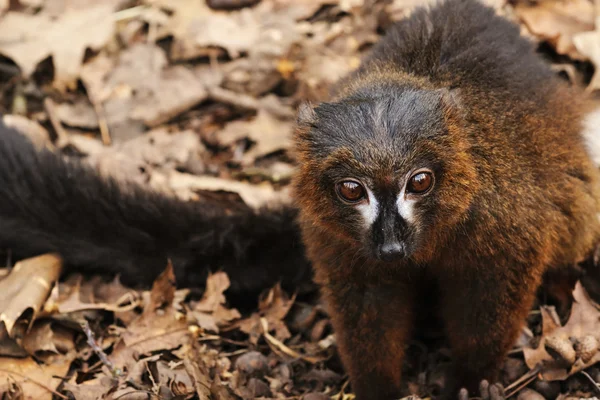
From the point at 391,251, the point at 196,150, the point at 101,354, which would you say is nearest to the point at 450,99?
the point at 391,251

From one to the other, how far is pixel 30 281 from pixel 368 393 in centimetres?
266

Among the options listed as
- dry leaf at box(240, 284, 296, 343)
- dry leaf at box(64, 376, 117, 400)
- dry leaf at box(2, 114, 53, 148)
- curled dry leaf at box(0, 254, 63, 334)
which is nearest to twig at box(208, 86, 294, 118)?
dry leaf at box(2, 114, 53, 148)

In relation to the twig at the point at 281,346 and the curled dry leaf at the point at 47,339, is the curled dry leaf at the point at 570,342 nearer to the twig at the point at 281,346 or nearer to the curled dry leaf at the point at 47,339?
the twig at the point at 281,346

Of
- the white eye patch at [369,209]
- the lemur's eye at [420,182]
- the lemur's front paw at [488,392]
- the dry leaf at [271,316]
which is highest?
the lemur's eye at [420,182]

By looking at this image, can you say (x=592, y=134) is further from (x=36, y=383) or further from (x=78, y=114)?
(x=78, y=114)

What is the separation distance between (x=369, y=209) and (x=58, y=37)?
17.2ft

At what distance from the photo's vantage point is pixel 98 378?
5.87 m

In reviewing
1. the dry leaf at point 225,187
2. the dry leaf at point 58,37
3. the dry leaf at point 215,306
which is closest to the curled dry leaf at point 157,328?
the dry leaf at point 215,306

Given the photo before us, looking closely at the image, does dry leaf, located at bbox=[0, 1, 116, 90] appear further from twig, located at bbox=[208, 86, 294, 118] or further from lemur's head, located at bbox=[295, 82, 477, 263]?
lemur's head, located at bbox=[295, 82, 477, 263]

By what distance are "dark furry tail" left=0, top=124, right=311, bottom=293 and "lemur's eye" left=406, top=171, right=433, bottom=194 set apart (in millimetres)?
1892

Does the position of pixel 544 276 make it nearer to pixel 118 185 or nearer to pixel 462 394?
pixel 462 394

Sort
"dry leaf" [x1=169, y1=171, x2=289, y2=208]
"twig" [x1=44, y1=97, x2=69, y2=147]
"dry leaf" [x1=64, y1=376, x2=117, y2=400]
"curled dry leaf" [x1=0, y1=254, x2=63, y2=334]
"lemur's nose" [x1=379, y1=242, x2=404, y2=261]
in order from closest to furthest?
"lemur's nose" [x1=379, y1=242, x2=404, y2=261], "dry leaf" [x1=64, y1=376, x2=117, y2=400], "curled dry leaf" [x1=0, y1=254, x2=63, y2=334], "dry leaf" [x1=169, y1=171, x2=289, y2=208], "twig" [x1=44, y1=97, x2=69, y2=147]

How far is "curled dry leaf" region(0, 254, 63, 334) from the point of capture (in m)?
5.90

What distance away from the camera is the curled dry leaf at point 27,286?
5.90 m
